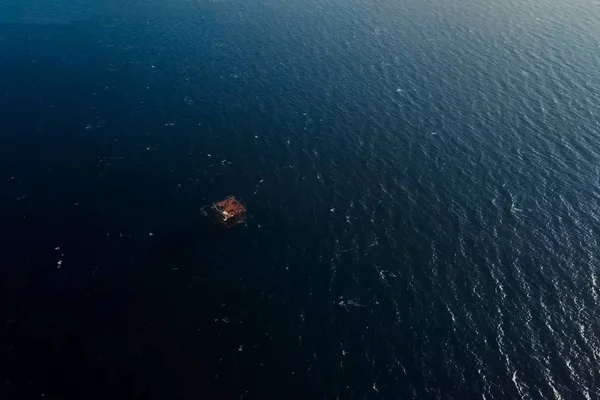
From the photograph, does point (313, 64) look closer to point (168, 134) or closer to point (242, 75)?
point (242, 75)

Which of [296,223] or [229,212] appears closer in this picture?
[229,212]

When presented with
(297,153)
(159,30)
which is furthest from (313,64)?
(159,30)

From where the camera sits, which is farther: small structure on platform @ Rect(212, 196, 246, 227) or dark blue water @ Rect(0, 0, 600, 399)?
small structure on platform @ Rect(212, 196, 246, 227)

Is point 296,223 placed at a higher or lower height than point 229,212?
lower

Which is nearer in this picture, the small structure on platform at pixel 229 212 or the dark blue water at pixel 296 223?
the dark blue water at pixel 296 223
